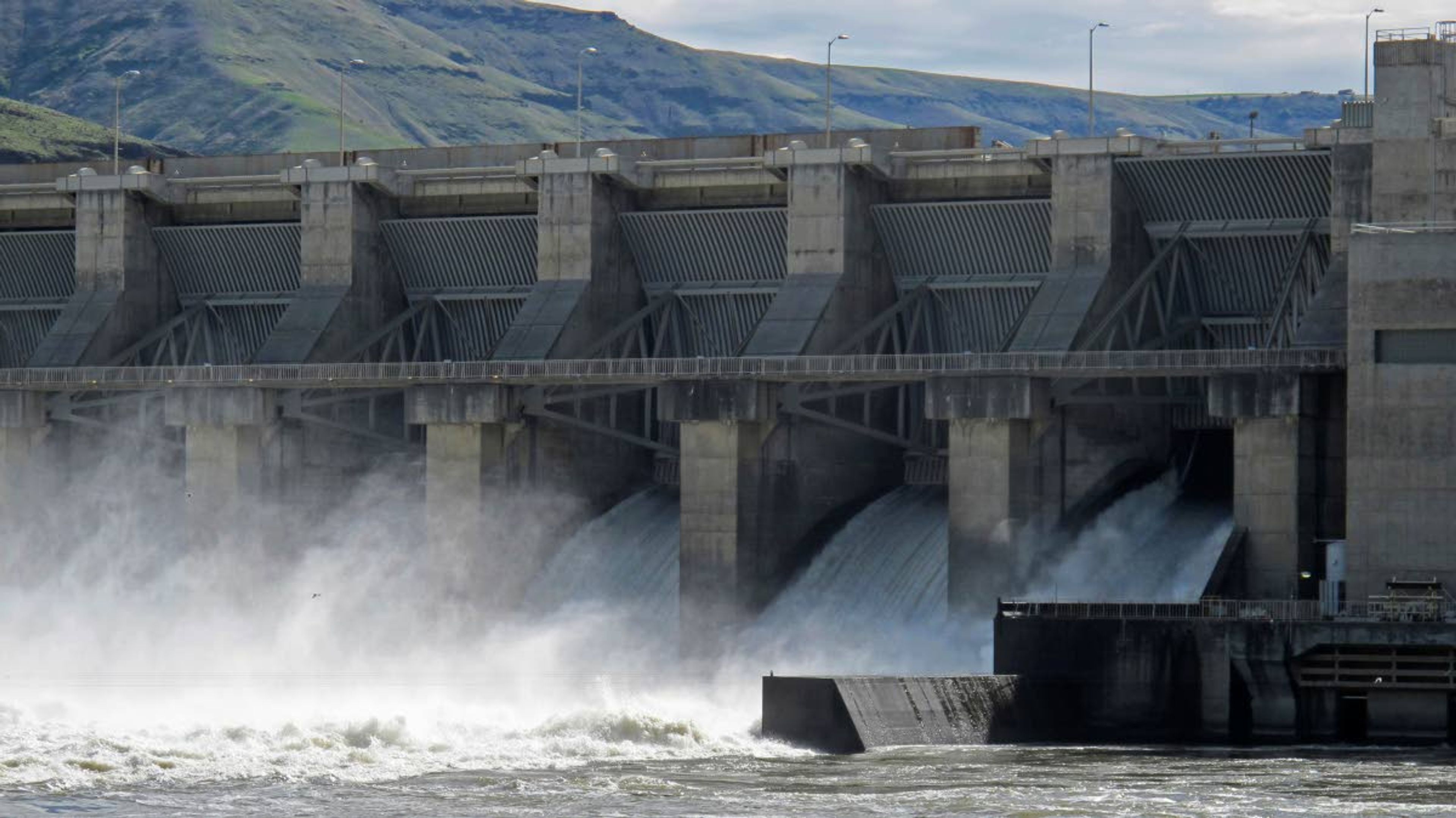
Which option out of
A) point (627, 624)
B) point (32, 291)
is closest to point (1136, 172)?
point (627, 624)

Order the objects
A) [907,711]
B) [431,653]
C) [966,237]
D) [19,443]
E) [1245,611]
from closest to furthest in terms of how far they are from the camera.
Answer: [907,711]
[1245,611]
[431,653]
[966,237]
[19,443]

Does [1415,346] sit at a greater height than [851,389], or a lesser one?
greater

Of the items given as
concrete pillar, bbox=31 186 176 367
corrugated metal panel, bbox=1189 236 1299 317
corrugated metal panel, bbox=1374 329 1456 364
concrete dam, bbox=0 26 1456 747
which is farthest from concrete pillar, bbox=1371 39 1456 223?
concrete pillar, bbox=31 186 176 367

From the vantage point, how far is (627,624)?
273 feet

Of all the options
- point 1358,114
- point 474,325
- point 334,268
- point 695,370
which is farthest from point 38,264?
point 1358,114

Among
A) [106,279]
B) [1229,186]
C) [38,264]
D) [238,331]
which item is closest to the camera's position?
[1229,186]

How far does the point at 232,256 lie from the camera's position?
96.2m

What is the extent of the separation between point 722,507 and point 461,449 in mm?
8967

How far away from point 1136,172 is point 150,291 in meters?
34.3

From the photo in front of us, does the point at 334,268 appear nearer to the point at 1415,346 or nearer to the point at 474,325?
the point at 474,325

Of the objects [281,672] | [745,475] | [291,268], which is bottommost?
[281,672]

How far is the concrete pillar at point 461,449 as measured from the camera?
84.4 metres

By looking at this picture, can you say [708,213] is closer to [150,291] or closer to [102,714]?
[150,291]

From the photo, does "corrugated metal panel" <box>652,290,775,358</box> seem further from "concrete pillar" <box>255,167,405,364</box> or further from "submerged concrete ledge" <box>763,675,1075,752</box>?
"submerged concrete ledge" <box>763,675,1075,752</box>
